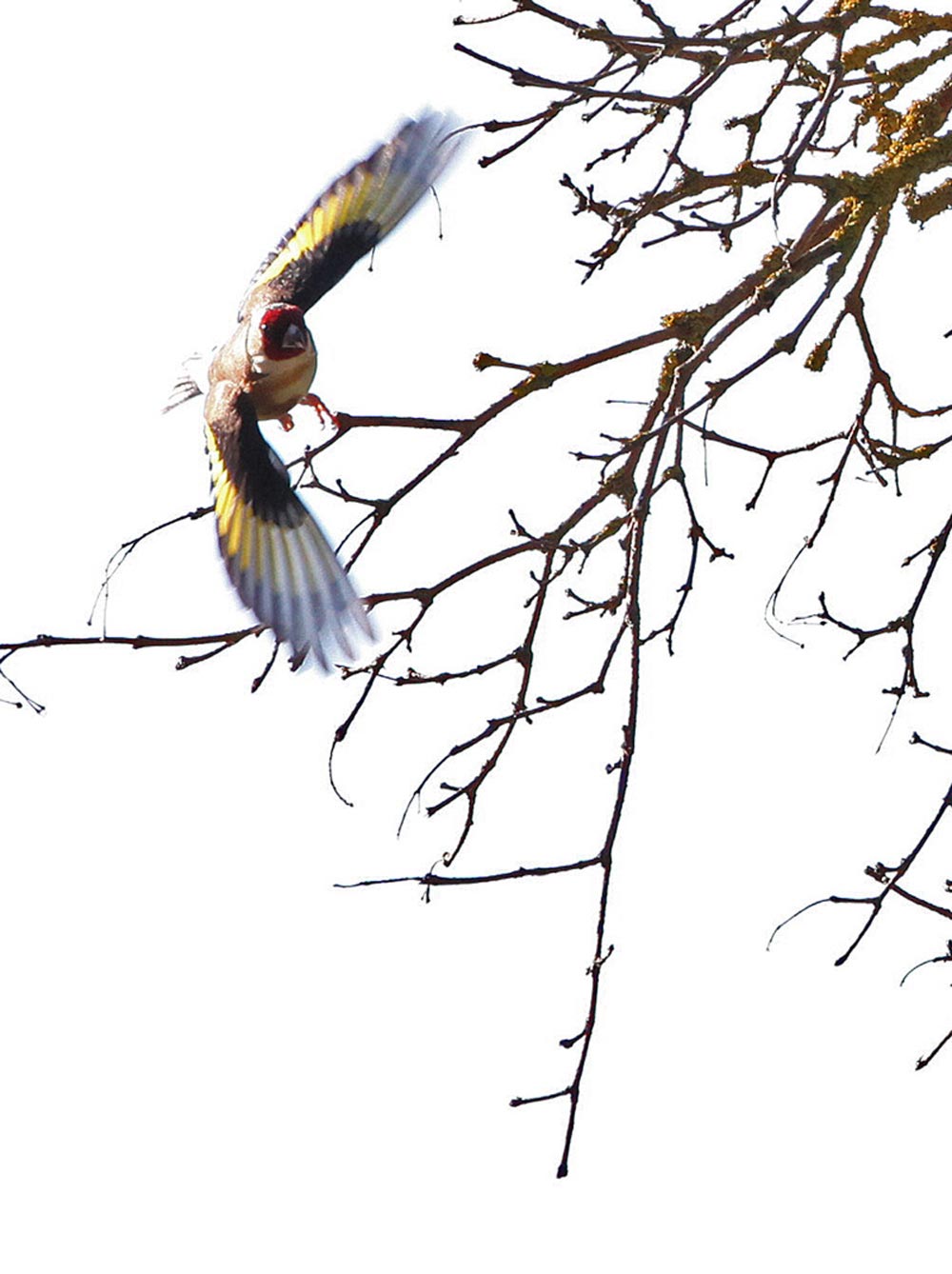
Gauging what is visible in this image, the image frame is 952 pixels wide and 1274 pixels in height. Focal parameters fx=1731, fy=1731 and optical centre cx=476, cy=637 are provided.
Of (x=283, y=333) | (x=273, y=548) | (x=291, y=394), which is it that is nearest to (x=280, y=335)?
(x=283, y=333)

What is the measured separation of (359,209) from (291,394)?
A: 2.38 ft

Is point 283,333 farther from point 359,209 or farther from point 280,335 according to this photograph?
point 359,209

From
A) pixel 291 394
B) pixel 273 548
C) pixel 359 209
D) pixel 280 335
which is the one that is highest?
pixel 359 209

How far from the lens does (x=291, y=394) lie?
3562 millimetres

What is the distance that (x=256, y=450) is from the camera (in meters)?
3.46

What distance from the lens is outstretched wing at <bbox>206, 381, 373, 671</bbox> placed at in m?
2.95

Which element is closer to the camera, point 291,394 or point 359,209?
point 291,394

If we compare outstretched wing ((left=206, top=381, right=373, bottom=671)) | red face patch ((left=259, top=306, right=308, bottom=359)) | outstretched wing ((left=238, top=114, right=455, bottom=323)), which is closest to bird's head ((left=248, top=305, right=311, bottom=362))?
red face patch ((left=259, top=306, right=308, bottom=359))

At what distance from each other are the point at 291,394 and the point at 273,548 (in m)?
0.44

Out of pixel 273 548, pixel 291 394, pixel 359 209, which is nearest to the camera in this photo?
pixel 273 548

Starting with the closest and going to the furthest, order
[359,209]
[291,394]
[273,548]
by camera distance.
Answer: [273,548]
[291,394]
[359,209]

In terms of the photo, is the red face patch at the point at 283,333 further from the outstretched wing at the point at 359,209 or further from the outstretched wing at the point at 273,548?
the outstretched wing at the point at 359,209

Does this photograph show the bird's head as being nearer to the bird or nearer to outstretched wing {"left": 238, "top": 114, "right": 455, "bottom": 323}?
the bird

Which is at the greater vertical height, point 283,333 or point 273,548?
point 283,333
